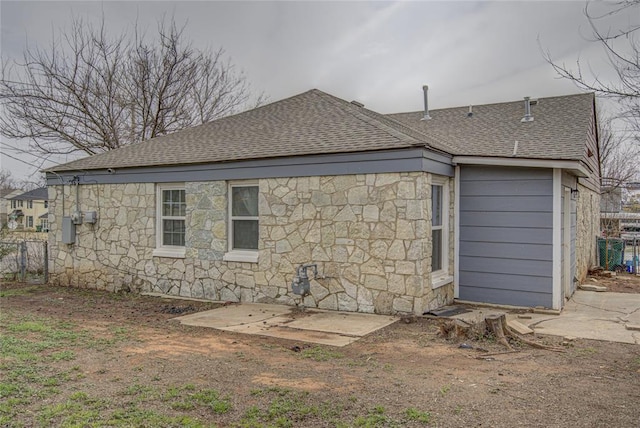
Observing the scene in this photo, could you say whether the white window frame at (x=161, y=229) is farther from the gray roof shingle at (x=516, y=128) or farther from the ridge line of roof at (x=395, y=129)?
the gray roof shingle at (x=516, y=128)

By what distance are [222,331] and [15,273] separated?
9307mm

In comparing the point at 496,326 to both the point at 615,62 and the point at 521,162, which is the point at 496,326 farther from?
the point at 615,62

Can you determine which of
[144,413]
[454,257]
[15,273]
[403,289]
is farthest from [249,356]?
[15,273]

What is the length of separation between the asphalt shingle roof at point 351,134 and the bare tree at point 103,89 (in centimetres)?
730

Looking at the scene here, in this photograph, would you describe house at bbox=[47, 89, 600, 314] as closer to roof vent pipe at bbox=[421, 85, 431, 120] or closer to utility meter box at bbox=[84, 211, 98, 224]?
utility meter box at bbox=[84, 211, 98, 224]

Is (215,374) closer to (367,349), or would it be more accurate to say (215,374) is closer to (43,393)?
(43,393)

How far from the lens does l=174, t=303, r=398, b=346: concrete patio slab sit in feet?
21.5

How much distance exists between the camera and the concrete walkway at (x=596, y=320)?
21.8ft

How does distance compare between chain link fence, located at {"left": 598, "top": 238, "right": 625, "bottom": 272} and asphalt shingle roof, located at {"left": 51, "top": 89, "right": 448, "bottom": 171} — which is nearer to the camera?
asphalt shingle roof, located at {"left": 51, "top": 89, "right": 448, "bottom": 171}

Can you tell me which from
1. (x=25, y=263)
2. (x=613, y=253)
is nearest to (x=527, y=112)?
(x=613, y=253)

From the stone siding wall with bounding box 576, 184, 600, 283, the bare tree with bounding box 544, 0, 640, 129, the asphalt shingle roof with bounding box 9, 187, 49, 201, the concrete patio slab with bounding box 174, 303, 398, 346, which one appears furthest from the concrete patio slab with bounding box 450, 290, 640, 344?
the asphalt shingle roof with bounding box 9, 187, 49, 201

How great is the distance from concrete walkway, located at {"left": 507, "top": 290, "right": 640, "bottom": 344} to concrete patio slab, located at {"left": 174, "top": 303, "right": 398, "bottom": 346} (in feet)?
7.63

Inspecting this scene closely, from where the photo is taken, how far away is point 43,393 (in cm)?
419

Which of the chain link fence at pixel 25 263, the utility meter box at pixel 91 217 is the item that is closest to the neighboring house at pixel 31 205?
the chain link fence at pixel 25 263
